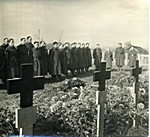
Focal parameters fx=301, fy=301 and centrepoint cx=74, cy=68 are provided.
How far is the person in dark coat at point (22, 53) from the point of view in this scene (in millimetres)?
1570

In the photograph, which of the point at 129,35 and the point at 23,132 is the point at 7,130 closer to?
the point at 23,132

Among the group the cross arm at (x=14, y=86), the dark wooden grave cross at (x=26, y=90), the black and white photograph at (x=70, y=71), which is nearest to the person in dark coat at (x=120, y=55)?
the black and white photograph at (x=70, y=71)

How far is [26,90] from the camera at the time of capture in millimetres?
1567

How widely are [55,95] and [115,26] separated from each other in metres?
0.48

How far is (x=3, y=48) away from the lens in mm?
1592

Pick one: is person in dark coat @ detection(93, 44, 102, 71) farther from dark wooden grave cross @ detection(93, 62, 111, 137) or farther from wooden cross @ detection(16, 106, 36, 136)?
wooden cross @ detection(16, 106, 36, 136)

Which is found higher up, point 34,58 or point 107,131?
point 34,58

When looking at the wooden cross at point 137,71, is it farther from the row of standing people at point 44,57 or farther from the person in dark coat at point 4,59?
the person in dark coat at point 4,59

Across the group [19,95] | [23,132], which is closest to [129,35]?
[19,95]

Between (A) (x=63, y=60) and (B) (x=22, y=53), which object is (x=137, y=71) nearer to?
(A) (x=63, y=60)

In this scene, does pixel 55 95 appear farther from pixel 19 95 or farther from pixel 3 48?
pixel 3 48

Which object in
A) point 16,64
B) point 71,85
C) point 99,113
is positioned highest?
point 16,64

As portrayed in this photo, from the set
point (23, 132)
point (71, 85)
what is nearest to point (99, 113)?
point (71, 85)

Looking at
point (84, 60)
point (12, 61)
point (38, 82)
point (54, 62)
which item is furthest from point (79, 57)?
point (12, 61)
